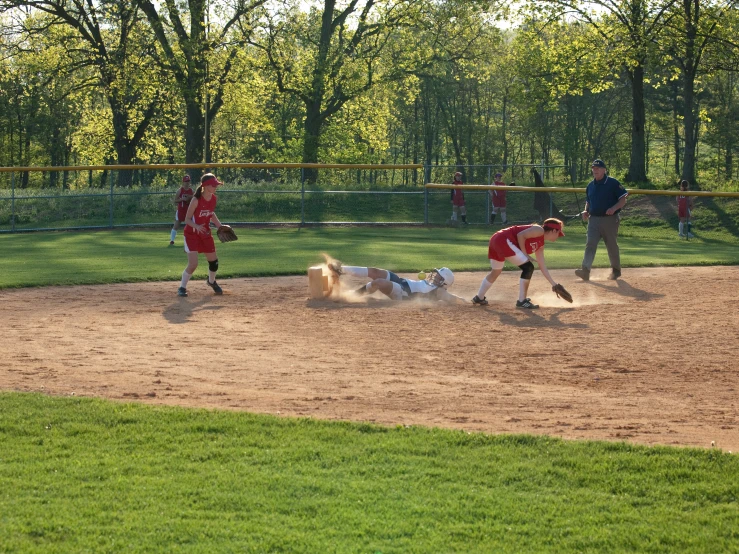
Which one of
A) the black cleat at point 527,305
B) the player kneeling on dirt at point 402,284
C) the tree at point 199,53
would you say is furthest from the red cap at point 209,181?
the tree at point 199,53

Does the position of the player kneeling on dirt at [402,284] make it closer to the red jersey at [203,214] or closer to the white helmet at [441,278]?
the white helmet at [441,278]

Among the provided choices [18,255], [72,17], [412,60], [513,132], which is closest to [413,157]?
[513,132]

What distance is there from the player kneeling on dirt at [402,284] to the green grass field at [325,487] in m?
6.51

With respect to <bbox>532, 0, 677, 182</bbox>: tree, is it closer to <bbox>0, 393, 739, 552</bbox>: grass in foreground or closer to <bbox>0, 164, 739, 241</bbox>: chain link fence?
<bbox>0, 164, 739, 241</bbox>: chain link fence

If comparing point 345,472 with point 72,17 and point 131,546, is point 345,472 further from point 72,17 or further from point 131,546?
point 72,17

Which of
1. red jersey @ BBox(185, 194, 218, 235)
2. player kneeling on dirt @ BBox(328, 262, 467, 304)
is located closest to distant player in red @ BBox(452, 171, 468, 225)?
player kneeling on dirt @ BBox(328, 262, 467, 304)

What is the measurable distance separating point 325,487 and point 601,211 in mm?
11610

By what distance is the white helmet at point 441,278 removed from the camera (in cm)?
1332

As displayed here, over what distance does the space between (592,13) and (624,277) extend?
21191 millimetres

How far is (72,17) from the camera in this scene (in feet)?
129

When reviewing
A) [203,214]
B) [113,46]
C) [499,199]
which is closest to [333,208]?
[499,199]

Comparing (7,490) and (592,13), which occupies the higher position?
(592,13)

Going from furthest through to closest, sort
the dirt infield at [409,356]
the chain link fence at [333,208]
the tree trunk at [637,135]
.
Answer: the tree trunk at [637,135]
the chain link fence at [333,208]
the dirt infield at [409,356]

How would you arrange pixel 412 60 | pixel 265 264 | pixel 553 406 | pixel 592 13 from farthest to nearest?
1. pixel 412 60
2. pixel 592 13
3. pixel 265 264
4. pixel 553 406
